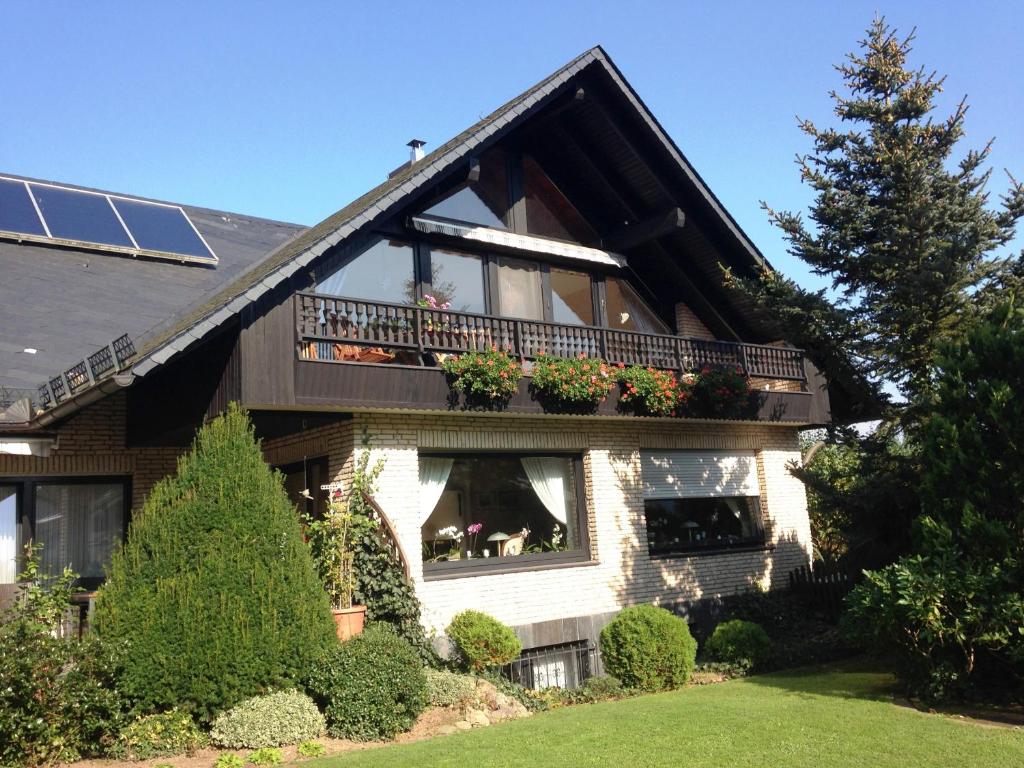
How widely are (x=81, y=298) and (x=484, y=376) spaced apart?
281 inches

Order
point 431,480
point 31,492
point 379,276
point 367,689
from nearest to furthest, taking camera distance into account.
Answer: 1. point 367,689
2. point 431,480
3. point 31,492
4. point 379,276

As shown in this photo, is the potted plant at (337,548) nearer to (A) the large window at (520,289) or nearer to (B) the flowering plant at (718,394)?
(A) the large window at (520,289)

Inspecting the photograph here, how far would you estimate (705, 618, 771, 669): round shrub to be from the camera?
12.5 metres

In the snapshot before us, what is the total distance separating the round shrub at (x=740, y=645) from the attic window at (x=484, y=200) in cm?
709

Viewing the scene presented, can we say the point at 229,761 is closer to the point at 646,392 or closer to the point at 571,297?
the point at 646,392

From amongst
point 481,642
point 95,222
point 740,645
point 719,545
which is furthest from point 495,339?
point 95,222

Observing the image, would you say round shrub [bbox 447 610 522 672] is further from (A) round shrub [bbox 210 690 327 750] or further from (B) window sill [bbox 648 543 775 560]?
(B) window sill [bbox 648 543 775 560]

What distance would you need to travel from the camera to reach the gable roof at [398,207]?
32.8 feet

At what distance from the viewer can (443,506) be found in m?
12.4

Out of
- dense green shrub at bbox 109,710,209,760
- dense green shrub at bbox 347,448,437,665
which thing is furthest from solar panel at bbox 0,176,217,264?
dense green shrub at bbox 109,710,209,760

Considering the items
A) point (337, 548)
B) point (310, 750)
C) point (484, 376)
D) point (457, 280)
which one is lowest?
point (310, 750)

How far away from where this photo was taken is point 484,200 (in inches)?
579

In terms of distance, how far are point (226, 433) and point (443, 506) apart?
12.3 ft

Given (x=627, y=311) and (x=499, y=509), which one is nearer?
(x=499, y=509)
